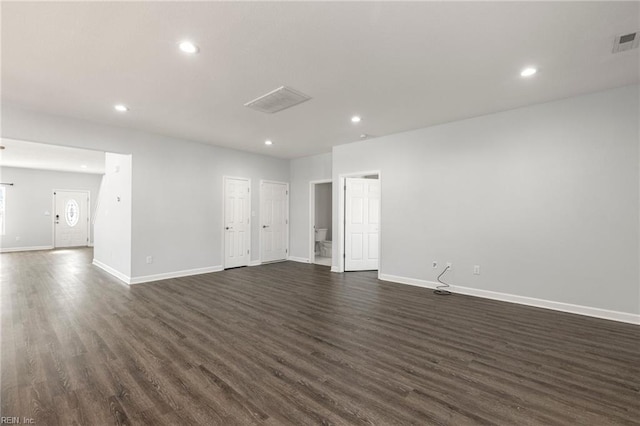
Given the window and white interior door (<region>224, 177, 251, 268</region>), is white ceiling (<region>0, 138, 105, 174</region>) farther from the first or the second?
white interior door (<region>224, 177, 251, 268</region>)

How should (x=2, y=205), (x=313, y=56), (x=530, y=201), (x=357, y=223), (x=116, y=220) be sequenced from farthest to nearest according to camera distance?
(x=2, y=205)
(x=357, y=223)
(x=116, y=220)
(x=530, y=201)
(x=313, y=56)

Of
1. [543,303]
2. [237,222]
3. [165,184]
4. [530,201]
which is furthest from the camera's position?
[237,222]

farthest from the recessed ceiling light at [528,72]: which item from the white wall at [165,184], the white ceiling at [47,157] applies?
the white ceiling at [47,157]

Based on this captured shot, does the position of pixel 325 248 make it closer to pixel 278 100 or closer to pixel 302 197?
pixel 302 197

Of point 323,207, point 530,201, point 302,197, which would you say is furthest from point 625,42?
point 323,207

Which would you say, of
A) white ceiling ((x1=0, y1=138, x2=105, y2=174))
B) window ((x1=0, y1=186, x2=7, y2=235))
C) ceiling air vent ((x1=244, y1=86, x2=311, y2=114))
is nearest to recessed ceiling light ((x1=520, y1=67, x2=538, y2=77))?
ceiling air vent ((x1=244, y1=86, x2=311, y2=114))

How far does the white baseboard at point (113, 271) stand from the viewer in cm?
522

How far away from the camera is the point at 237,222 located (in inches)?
269

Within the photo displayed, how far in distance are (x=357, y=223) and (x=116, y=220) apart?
507cm

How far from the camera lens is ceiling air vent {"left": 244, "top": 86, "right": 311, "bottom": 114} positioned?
3494 mm

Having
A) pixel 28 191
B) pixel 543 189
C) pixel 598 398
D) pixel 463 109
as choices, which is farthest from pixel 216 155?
pixel 28 191

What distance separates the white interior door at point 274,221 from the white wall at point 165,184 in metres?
1.02

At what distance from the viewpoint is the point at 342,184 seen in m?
6.36

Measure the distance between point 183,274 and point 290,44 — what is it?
496cm
